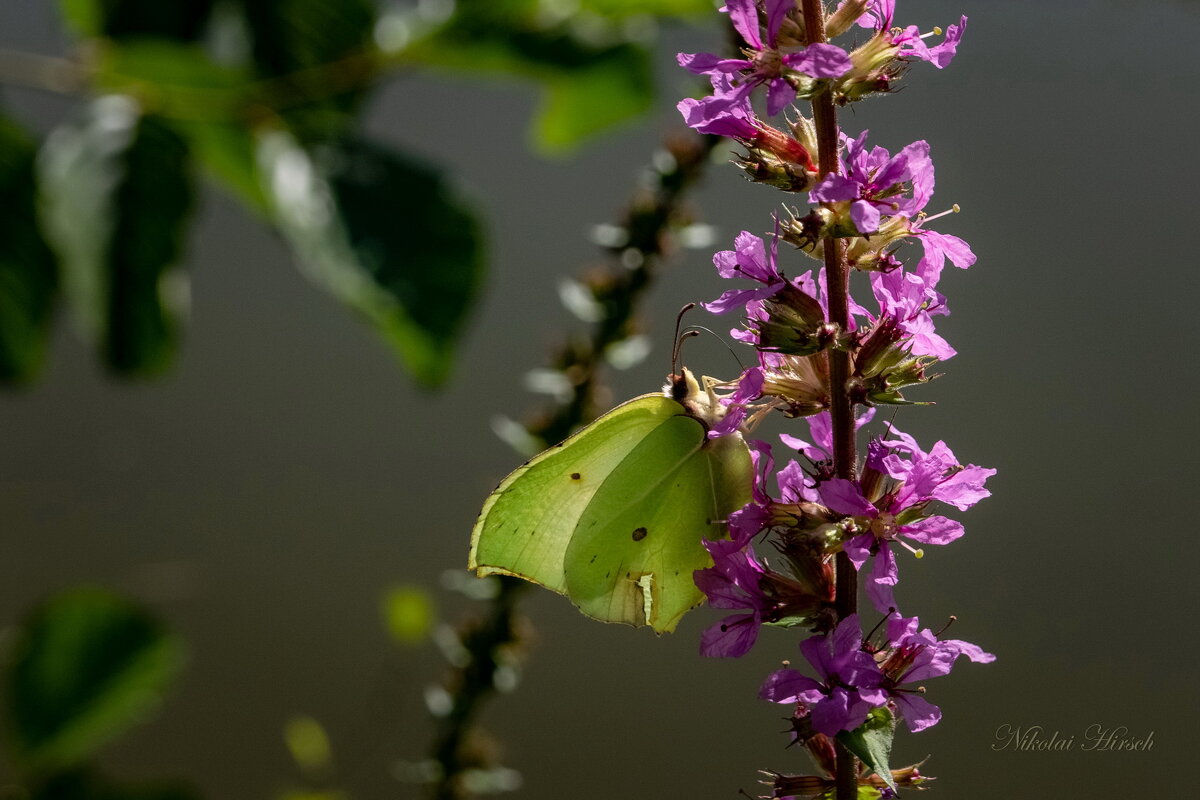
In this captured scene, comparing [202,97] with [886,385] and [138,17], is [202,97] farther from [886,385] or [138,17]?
[886,385]

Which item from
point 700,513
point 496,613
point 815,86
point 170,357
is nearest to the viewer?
point 170,357

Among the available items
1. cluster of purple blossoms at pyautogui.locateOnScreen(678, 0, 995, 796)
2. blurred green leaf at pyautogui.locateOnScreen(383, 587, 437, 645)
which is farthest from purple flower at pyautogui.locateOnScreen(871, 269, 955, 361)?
blurred green leaf at pyautogui.locateOnScreen(383, 587, 437, 645)

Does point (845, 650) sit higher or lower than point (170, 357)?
lower

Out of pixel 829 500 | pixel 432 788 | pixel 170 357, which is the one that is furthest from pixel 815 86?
pixel 432 788

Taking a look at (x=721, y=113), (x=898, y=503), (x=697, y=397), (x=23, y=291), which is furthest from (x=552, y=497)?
(x=23, y=291)

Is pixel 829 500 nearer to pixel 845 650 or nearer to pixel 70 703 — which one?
pixel 845 650

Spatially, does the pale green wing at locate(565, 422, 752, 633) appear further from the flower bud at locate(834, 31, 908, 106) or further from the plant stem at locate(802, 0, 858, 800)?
the flower bud at locate(834, 31, 908, 106)

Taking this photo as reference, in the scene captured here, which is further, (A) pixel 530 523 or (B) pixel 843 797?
(A) pixel 530 523

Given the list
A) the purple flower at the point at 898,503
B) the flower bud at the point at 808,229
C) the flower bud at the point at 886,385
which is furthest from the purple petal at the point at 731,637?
the flower bud at the point at 808,229
